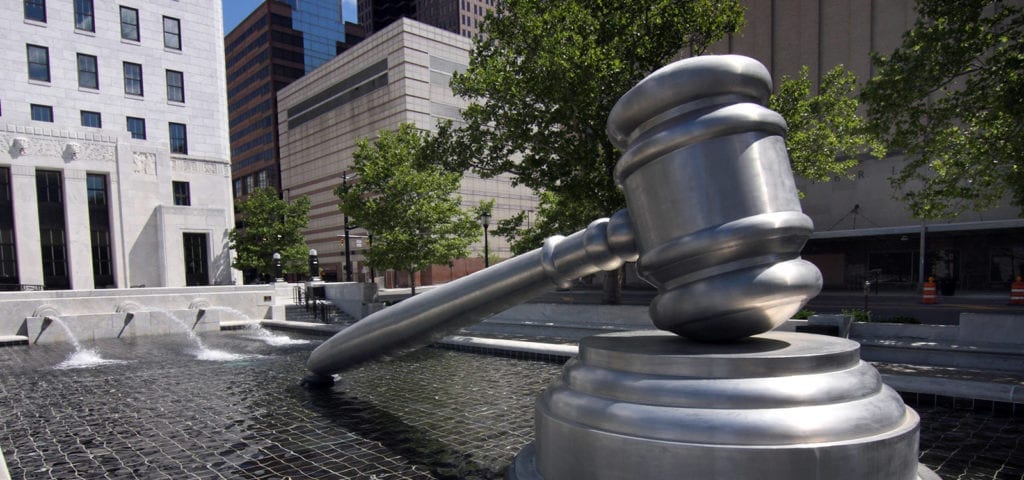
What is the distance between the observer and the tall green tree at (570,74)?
434 inches

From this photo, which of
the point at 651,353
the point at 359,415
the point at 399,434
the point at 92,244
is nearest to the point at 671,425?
the point at 651,353

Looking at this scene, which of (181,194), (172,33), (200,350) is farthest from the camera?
(172,33)

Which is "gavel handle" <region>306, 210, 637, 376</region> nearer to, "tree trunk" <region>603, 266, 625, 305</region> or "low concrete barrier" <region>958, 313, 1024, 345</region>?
"low concrete barrier" <region>958, 313, 1024, 345</region>

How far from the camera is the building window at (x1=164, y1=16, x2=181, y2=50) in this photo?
28.9 meters

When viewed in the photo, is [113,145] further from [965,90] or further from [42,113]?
[965,90]

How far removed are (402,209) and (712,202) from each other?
17136 millimetres

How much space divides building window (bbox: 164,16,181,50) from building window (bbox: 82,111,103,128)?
17.7 feet

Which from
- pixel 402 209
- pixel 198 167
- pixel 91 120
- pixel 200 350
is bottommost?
pixel 200 350

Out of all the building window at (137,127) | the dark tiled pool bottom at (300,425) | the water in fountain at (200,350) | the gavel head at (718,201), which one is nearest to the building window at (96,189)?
the building window at (137,127)

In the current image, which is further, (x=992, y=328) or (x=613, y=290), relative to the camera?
(x=613, y=290)

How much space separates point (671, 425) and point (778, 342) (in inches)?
40.2

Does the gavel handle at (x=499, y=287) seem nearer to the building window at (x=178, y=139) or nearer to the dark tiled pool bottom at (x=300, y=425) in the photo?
the dark tiled pool bottom at (x=300, y=425)

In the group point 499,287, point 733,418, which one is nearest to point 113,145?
point 499,287

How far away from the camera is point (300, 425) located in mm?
4996
